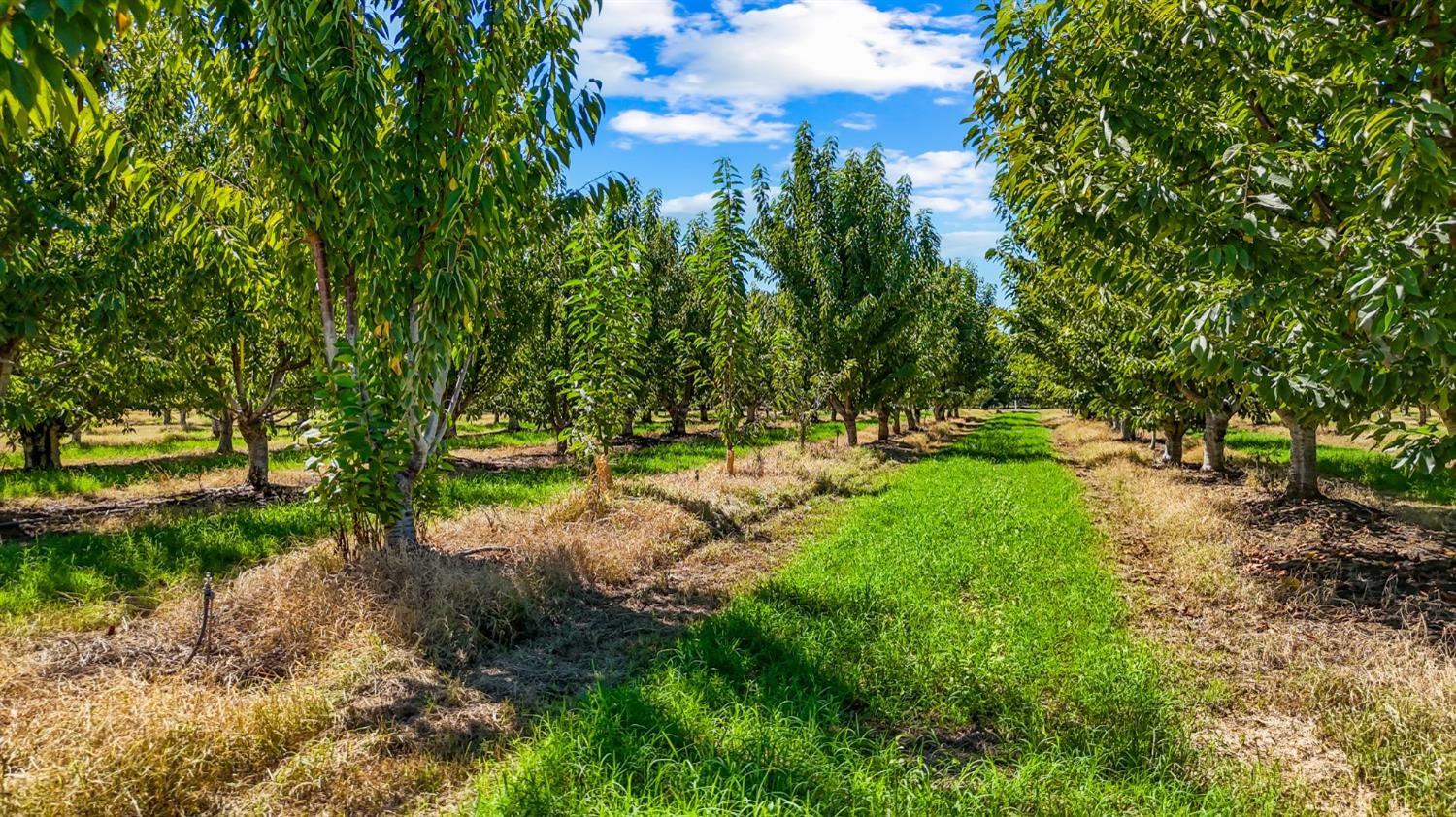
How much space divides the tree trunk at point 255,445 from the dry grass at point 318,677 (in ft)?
24.6

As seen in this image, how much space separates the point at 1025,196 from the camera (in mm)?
5633

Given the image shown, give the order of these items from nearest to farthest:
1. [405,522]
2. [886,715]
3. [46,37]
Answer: [46,37] < [886,715] < [405,522]

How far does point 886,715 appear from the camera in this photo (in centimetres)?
421

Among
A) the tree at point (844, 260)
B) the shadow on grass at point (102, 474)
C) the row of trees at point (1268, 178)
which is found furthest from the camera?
the tree at point (844, 260)

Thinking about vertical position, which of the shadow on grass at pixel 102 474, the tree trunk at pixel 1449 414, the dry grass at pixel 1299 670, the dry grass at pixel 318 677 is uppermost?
the tree trunk at pixel 1449 414

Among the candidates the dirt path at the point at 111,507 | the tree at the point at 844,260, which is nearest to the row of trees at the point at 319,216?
the dirt path at the point at 111,507

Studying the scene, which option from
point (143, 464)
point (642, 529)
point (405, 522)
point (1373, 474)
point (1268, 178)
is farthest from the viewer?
point (143, 464)

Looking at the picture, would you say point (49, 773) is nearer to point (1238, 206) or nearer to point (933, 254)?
point (1238, 206)

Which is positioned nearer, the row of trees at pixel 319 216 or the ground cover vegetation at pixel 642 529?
the ground cover vegetation at pixel 642 529

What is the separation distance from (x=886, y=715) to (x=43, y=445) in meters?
23.1

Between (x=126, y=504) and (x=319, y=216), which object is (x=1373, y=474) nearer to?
(x=319, y=216)

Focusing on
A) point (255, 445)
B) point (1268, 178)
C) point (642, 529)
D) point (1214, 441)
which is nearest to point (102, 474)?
point (255, 445)

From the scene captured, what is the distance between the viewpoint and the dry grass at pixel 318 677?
320 centimetres

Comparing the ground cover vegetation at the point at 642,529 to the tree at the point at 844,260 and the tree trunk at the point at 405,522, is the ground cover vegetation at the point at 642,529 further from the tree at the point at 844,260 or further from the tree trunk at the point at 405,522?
the tree at the point at 844,260
